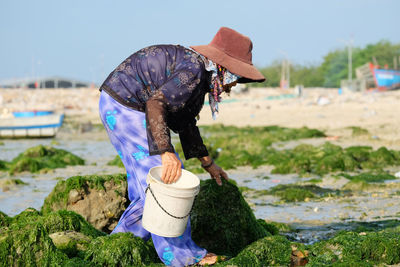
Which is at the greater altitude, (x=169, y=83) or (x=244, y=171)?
(x=169, y=83)

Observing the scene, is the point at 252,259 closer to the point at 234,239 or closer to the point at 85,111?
the point at 234,239

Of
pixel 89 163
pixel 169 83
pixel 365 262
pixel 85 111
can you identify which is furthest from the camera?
pixel 85 111

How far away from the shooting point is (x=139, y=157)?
12.2ft

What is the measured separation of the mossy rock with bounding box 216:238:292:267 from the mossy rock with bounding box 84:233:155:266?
1.96 feet

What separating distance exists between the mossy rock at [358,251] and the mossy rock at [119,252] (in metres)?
1.20

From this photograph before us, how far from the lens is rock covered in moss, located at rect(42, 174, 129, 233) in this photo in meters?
4.96

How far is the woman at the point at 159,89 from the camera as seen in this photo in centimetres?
362

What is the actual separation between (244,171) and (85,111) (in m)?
29.8

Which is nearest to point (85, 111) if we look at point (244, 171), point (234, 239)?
point (244, 171)

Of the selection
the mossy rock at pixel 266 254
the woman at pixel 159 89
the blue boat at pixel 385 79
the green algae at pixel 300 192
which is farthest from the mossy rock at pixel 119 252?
the blue boat at pixel 385 79

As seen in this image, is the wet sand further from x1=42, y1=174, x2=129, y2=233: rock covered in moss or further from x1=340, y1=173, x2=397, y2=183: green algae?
x1=42, y1=174, x2=129, y2=233: rock covered in moss

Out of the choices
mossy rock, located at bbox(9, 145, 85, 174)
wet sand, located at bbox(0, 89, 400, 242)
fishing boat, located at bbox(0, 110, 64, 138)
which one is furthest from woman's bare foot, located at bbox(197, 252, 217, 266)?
fishing boat, located at bbox(0, 110, 64, 138)

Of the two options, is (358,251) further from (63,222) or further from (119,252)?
(63,222)

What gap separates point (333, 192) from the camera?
773cm
